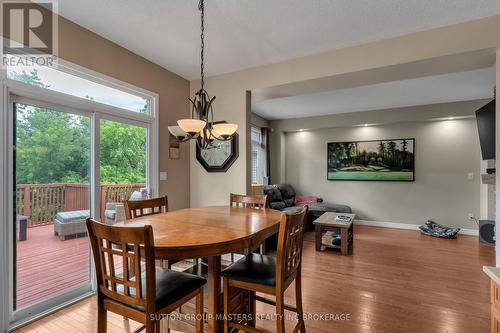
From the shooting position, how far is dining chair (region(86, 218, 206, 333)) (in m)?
1.18

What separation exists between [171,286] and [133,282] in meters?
0.25

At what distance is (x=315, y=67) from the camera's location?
120 inches

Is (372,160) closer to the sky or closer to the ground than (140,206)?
closer to the sky

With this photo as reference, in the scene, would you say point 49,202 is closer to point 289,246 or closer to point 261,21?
point 289,246

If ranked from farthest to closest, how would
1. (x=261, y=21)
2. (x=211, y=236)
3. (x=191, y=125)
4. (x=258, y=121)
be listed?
1. (x=258, y=121)
2. (x=261, y=21)
3. (x=191, y=125)
4. (x=211, y=236)

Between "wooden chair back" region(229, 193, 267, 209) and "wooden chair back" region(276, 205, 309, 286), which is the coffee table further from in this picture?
"wooden chair back" region(276, 205, 309, 286)

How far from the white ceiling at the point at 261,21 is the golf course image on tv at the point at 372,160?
12.1 feet

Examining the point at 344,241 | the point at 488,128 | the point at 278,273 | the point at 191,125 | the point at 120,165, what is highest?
the point at 488,128

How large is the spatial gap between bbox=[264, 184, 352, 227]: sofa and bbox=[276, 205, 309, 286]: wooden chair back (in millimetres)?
A: 3316

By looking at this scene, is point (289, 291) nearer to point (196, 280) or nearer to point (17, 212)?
point (196, 280)

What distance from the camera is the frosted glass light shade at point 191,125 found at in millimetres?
1848

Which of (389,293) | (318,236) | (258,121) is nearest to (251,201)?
(389,293)

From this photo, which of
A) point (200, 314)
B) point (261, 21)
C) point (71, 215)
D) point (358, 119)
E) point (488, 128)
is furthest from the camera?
point (358, 119)

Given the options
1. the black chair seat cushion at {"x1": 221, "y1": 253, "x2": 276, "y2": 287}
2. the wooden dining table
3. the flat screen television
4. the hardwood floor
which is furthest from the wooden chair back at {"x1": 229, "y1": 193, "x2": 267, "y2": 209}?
the flat screen television
